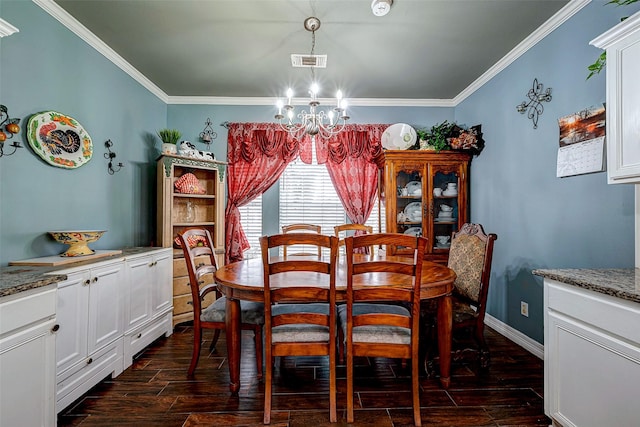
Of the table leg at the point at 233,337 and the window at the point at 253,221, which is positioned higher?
the window at the point at 253,221

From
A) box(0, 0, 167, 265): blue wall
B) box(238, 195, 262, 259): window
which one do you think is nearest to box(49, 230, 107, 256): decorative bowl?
box(0, 0, 167, 265): blue wall

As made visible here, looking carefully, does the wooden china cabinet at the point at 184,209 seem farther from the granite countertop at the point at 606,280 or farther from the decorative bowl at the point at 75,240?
the granite countertop at the point at 606,280

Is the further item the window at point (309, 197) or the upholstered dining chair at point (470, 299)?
the window at point (309, 197)

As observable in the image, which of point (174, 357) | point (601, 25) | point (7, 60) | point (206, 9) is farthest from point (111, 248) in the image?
point (601, 25)

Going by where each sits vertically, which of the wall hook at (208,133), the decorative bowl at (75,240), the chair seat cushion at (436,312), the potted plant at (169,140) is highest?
the wall hook at (208,133)

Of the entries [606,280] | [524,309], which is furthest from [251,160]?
[606,280]

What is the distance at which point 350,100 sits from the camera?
377cm

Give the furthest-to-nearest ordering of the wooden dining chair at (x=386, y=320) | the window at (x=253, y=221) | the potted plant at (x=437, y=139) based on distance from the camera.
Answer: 1. the window at (x=253, y=221)
2. the potted plant at (x=437, y=139)
3. the wooden dining chair at (x=386, y=320)

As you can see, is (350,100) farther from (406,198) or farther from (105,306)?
(105,306)

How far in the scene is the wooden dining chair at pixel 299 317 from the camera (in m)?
1.57

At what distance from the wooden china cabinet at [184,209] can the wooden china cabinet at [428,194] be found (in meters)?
1.97

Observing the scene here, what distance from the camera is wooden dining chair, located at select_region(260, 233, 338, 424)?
157cm

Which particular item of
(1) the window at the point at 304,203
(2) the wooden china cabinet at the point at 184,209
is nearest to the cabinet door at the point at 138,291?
(2) the wooden china cabinet at the point at 184,209

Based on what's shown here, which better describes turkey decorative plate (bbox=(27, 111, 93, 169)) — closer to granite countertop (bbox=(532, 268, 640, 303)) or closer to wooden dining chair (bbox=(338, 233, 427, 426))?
wooden dining chair (bbox=(338, 233, 427, 426))
